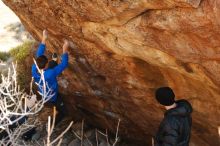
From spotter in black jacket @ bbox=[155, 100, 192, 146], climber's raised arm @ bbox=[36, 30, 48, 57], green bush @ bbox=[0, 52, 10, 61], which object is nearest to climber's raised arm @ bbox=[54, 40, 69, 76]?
climber's raised arm @ bbox=[36, 30, 48, 57]

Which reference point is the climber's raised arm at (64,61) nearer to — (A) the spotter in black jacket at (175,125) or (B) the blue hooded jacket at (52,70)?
(B) the blue hooded jacket at (52,70)

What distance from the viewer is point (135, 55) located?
5.59 metres

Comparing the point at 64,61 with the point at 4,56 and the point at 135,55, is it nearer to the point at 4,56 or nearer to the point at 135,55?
the point at 135,55

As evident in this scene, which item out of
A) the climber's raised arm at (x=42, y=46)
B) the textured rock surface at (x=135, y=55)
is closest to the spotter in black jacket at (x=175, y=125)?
the textured rock surface at (x=135, y=55)

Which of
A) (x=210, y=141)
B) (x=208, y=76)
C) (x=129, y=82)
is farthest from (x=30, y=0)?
(x=210, y=141)

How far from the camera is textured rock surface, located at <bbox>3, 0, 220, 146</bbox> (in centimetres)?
449

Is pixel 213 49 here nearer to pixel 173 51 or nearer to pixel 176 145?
pixel 173 51

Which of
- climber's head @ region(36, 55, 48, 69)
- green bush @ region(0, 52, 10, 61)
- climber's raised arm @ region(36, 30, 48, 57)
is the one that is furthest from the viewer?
green bush @ region(0, 52, 10, 61)

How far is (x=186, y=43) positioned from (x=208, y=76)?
23.5 inches

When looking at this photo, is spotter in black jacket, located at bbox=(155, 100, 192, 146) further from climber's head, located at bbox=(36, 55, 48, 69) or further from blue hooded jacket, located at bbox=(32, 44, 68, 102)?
climber's head, located at bbox=(36, 55, 48, 69)

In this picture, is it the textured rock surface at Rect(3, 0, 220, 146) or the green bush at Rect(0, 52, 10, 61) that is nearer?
the textured rock surface at Rect(3, 0, 220, 146)

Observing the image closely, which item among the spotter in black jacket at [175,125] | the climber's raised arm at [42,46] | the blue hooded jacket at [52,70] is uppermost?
the climber's raised arm at [42,46]

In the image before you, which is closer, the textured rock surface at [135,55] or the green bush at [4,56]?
the textured rock surface at [135,55]

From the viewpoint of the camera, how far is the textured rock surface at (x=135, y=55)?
4489 mm
